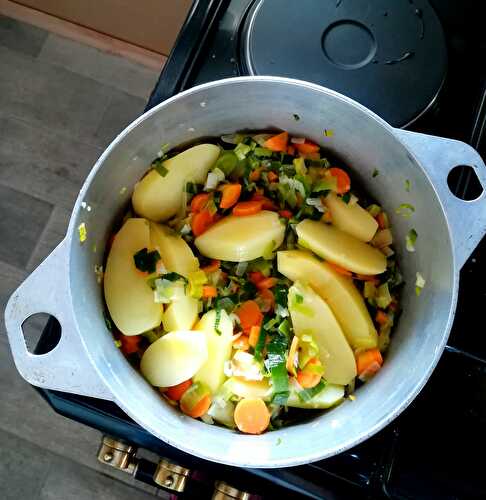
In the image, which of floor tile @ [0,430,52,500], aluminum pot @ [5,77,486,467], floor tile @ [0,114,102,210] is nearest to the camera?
aluminum pot @ [5,77,486,467]

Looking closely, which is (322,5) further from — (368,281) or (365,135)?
(368,281)

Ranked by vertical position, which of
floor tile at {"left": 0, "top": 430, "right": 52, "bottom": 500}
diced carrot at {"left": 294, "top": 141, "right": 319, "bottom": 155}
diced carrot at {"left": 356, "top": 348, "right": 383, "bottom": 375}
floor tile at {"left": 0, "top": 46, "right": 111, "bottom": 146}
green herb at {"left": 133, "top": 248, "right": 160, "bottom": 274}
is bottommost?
floor tile at {"left": 0, "top": 430, "right": 52, "bottom": 500}

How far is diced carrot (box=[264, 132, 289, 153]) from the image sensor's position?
0.77 meters

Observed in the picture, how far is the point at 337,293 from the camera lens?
74 centimetres

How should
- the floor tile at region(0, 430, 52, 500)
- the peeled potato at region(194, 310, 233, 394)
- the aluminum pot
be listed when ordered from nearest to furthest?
the aluminum pot
the peeled potato at region(194, 310, 233, 394)
the floor tile at region(0, 430, 52, 500)

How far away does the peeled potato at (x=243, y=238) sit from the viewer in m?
0.74

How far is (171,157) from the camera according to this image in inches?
30.2

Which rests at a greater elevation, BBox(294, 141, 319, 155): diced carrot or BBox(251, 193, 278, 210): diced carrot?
BBox(294, 141, 319, 155): diced carrot

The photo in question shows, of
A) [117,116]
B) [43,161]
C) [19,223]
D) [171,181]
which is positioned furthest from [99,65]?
[171,181]

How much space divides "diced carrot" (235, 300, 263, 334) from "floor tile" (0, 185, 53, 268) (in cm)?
78

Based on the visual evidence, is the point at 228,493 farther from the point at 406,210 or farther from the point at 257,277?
the point at 406,210

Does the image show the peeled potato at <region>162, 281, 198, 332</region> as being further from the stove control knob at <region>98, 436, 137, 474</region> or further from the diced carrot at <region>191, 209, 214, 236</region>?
the stove control knob at <region>98, 436, 137, 474</region>

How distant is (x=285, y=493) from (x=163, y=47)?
1018 millimetres

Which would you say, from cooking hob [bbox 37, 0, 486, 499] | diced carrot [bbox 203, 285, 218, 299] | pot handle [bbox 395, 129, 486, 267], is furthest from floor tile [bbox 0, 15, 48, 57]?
pot handle [bbox 395, 129, 486, 267]
